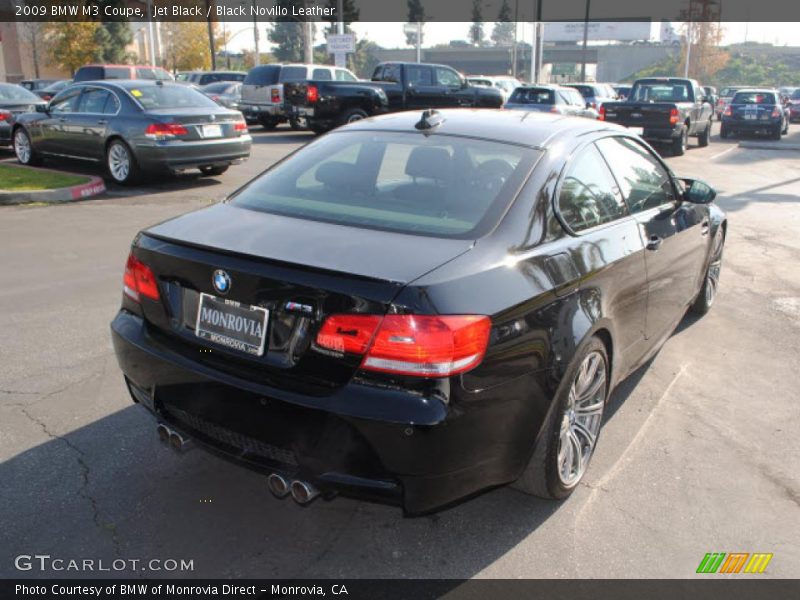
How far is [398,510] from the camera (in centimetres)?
326

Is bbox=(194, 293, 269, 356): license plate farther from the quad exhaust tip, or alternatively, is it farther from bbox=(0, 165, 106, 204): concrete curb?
bbox=(0, 165, 106, 204): concrete curb

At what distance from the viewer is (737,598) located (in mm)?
2750

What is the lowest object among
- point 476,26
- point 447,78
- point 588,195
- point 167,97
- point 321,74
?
point 588,195

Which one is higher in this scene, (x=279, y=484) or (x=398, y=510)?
(x=279, y=484)

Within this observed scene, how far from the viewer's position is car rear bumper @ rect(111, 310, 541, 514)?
2.50m

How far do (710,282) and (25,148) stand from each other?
12.1m

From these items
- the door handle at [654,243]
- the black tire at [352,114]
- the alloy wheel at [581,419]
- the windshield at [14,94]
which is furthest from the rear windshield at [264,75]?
the alloy wheel at [581,419]

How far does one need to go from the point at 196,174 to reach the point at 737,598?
12034 mm

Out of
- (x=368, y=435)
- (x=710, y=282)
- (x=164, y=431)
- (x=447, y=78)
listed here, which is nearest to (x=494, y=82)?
(x=447, y=78)

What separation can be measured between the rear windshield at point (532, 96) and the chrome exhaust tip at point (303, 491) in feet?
60.1

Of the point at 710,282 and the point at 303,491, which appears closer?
the point at 303,491

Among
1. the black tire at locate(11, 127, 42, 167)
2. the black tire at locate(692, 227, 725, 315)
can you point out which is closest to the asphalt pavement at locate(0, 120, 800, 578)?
the black tire at locate(692, 227, 725, 315)

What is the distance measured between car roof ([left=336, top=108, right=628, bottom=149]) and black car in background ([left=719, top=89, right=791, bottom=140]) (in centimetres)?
2420

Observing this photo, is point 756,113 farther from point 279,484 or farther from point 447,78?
point 279,484
